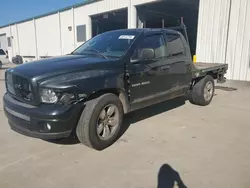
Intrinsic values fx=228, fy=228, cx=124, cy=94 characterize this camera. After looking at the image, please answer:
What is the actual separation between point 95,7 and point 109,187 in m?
16.1

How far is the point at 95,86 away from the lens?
3.41 m

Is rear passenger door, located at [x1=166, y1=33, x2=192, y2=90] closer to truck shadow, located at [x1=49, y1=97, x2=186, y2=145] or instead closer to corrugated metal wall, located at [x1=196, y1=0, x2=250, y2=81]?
truck shadow, located at [x1=49, y1=97, x2=186, y2=145]

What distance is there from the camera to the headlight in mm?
3129

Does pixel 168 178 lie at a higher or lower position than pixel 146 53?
lower

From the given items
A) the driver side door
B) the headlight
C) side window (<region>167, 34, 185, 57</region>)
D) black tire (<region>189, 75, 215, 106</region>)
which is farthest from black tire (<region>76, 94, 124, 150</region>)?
black tire (<region>189, 75, 215, 106</region>)

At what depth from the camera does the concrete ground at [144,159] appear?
111 inches

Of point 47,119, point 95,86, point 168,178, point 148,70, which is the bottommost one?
point 168,178

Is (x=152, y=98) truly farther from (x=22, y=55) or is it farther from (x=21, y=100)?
(x=22, y=55)

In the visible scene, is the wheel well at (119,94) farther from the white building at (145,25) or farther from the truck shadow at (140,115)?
the white building at (145,25)

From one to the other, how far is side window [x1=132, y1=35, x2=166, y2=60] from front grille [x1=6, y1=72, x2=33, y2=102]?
6.04 feet

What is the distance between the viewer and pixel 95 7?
16859 mm

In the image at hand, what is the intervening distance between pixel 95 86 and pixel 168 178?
163 centimetres

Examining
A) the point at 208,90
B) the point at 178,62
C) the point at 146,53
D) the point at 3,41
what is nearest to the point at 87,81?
the point at 146,53

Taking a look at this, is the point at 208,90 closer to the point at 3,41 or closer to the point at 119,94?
the point at 119,94
